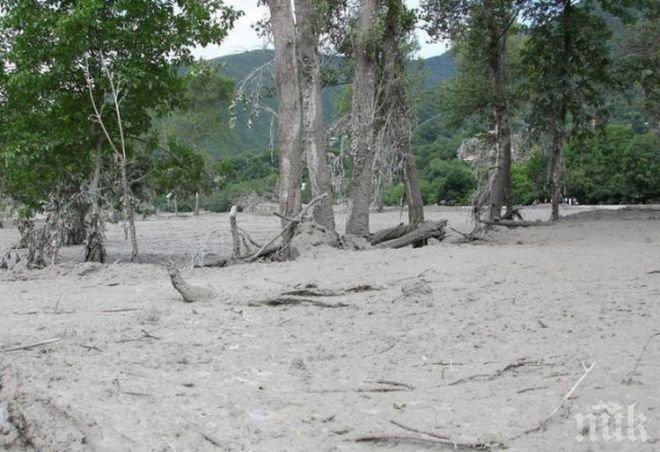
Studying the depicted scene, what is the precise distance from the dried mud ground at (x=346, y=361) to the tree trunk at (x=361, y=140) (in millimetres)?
4692

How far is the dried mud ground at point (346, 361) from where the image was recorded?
3352mm

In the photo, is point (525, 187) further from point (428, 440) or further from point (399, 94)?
point (428, 440)

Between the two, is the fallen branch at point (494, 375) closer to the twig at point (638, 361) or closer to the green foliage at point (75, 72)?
the twig at point (638, 361)

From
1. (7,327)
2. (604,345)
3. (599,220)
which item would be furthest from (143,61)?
(604,345)

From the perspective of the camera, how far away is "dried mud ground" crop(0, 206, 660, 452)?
3352 mm

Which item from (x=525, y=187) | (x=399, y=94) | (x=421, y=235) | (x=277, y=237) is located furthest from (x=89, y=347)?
(x=525, y=187)

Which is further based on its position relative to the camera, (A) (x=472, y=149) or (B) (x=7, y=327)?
(A) (x=472, y=149)

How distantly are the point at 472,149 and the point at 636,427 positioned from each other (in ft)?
51.6

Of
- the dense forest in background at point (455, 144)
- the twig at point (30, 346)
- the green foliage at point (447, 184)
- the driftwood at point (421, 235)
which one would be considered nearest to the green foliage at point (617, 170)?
the dense forest in background at point (455, 144)

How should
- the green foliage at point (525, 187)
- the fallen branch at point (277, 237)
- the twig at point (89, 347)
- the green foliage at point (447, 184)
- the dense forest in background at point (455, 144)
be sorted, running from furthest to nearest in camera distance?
1. the green foliage at point (447, 184)
2. the green foliage at point (525, 187)
3. the dense forest in background at point (455, 144)
4. the fallen branch at point (277, 237)
5. the twig at point (89, 347)

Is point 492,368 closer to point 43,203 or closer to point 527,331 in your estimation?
point 527,331

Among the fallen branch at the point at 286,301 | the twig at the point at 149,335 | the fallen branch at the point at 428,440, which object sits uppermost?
the twig at the point at 149,335

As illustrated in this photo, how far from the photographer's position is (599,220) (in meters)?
14.6

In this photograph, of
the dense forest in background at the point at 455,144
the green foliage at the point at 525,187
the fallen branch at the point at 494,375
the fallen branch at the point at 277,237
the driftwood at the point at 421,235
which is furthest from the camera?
the green foliage at the point at 525,187
